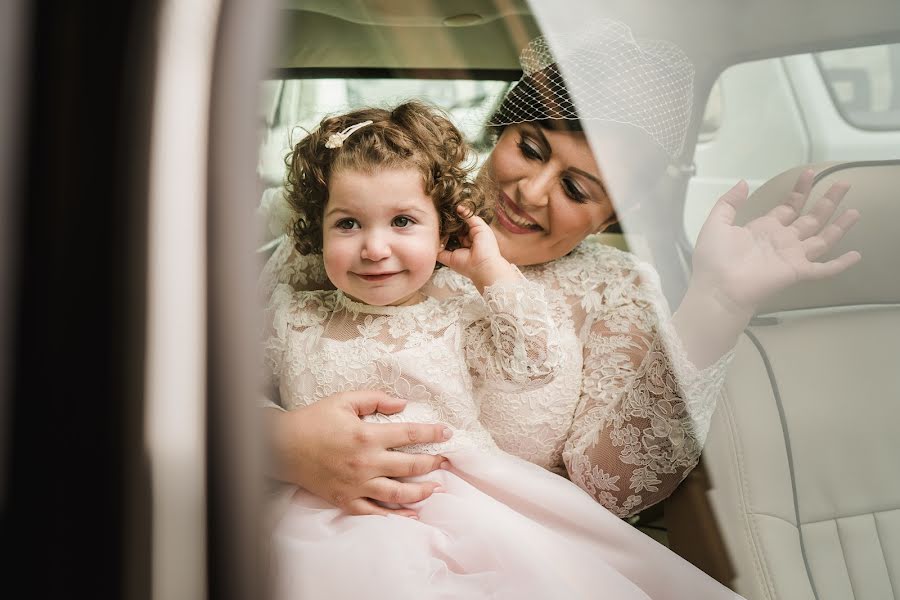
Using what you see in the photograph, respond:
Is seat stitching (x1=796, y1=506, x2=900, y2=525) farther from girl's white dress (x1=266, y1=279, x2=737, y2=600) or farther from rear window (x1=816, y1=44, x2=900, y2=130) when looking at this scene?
rear window (x1=816, y1=44, x2=900, y2=130)

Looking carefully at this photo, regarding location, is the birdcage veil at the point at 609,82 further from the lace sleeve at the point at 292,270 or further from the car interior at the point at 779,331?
the lace sleeve at the point at 292,270

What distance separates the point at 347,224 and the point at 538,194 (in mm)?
406

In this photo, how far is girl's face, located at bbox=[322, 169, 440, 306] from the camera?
122 centimetres

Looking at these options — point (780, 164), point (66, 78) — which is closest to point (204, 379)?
point (66, 78)

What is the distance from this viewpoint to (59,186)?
0.78m

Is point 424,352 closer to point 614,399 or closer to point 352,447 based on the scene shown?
point 352,447

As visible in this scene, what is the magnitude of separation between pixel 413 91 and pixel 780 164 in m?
0.70

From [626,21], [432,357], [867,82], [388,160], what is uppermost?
[626,21]

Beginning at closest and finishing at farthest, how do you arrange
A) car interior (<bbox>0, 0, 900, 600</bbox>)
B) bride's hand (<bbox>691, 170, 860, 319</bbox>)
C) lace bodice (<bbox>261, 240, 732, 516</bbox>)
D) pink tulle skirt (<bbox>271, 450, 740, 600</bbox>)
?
car interior (<bbox>0, 0, 900, 600</bbox>)
pink tulle skirt (<bbox>271, 450, 740, 600</bbox>)
bride's hand (<bbox>691, 170, 860, 319</bbox>)
lace bodice (<bbox>261, 240, 732, 516</bbox>)

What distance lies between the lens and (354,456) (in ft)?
3.91

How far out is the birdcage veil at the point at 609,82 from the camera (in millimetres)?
1285

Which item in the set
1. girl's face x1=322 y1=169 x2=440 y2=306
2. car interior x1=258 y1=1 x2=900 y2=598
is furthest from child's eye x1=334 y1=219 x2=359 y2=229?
car interior x1=258 y1=1 x2=900 y2=598

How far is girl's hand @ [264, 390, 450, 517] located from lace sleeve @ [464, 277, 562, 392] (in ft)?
0.56

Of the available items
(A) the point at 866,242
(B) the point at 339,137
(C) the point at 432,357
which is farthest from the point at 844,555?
(B) the point at 339,137
